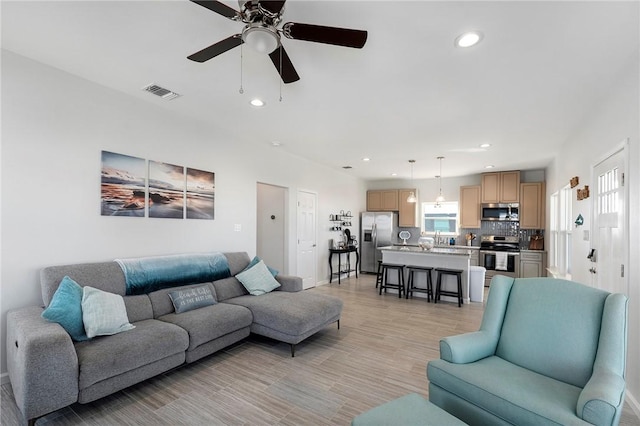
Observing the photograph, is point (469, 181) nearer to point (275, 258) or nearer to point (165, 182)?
point (275, 258)

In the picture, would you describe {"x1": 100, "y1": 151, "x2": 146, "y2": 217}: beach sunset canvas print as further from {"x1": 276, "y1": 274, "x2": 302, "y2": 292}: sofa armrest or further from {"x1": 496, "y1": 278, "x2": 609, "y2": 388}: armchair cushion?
{"x1": 496, "y1": 278, "x2": 609, "y2": 388}: armchair cushion

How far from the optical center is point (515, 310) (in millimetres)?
2186

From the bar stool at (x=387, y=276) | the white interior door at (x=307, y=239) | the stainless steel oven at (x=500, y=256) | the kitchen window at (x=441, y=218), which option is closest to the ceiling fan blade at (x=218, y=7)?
the white interior door at (x=307, y=239)

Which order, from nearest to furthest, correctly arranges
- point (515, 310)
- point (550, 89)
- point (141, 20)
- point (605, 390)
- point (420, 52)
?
point (605, 390) → point (141, 20) → point (515, 310) → point (420, 52) → point (550, 89)

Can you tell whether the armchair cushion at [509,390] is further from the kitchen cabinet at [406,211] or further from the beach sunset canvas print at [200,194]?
the kitchen cabinet at [406,211]

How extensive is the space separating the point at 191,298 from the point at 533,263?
6.95m

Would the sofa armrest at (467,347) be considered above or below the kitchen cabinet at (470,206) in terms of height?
below

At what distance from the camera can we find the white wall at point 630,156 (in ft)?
7.38

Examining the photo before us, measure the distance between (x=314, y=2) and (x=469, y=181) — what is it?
23.6 ft

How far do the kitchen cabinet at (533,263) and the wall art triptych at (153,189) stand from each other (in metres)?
6.63

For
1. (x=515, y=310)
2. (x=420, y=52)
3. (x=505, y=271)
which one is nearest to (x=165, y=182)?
(x=420, y=52)

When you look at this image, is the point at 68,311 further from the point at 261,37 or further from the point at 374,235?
the point at 374,235

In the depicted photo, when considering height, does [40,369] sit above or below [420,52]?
below

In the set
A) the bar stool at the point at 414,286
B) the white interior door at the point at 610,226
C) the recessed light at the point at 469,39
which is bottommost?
the bar stool at the point at 414,286
